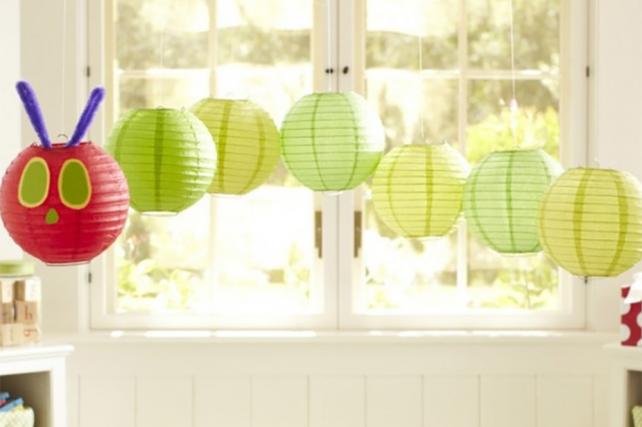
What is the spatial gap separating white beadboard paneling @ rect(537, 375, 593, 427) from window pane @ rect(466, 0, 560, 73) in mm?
1137

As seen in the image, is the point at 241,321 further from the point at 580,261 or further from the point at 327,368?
the point at 580,261

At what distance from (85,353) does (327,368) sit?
0.86 meters

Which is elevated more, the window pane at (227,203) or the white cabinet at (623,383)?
the window pane at (227,203)

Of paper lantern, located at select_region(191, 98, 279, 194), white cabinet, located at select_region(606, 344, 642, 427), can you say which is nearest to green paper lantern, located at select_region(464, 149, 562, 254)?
paper lantern, located at select_region(191, 98, 279, 194)

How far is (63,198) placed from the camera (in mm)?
2506

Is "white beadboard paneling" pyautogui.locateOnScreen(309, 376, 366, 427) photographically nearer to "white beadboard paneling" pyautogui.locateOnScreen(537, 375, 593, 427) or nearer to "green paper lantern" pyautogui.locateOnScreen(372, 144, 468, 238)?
"white beadboard paneling" pyautogui.locateOnScreen(537, 375, 593, 427)

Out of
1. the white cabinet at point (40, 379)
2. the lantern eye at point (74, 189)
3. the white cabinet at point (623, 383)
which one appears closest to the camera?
the lantern eye at point (74, 189)

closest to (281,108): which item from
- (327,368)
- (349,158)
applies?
(327,368)

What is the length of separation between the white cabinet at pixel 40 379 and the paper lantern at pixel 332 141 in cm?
127

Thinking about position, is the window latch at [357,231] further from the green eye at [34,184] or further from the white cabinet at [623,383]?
the green eye at [34,184]

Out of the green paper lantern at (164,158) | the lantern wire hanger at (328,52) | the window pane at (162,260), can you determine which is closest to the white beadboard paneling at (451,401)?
the window pane at (162,260)

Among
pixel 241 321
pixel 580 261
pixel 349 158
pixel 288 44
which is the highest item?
pixel 288 44

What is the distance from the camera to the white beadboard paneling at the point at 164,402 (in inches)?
173

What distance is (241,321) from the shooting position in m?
4.50
